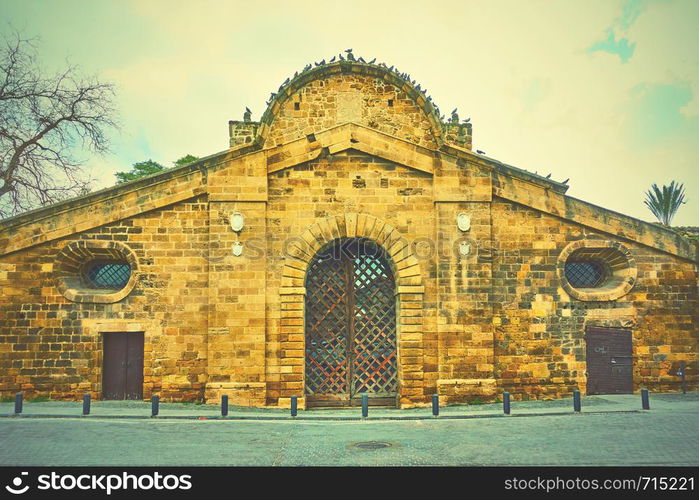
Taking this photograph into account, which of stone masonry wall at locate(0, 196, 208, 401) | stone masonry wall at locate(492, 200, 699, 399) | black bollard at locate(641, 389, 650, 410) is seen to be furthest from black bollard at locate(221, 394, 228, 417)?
black bollard at locate(641, 389, 650, 410)

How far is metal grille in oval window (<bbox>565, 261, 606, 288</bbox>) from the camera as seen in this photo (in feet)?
58.7

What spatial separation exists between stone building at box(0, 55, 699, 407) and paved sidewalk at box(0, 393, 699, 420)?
1.68ft

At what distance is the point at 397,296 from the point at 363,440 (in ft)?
19.9

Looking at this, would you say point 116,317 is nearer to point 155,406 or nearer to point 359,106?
point 155,406

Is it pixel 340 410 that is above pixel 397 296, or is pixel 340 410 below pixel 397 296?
below

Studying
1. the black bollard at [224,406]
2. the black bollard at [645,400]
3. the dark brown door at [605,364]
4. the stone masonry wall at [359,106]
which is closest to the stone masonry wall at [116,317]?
the black bollard at [224,406]

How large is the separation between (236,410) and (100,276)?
5758mm

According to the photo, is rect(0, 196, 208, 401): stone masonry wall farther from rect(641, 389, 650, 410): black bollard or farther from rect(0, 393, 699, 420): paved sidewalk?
rect(641, 389, 650, 410): black bollard

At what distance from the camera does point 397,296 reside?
1680cm

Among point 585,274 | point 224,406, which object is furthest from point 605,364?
point 224,406

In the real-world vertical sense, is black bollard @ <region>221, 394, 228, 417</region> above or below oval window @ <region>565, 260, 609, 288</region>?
below
